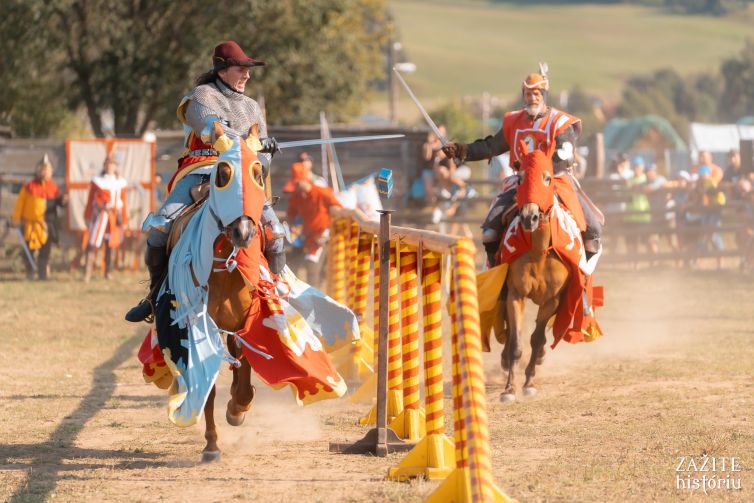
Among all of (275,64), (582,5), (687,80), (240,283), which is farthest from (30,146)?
(582,5)

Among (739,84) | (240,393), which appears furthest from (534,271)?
(739,84)

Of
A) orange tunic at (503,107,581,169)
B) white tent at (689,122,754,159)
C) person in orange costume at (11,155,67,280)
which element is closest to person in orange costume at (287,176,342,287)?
person in orange costume at (11,155,67,280)

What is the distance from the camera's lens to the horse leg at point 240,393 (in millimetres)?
8820

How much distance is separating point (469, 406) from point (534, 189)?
3.87 m

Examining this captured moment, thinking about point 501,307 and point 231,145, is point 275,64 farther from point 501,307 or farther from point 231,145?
point 231,145

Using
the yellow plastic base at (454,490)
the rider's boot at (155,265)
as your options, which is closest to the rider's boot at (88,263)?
the rider's boot at (155,265)

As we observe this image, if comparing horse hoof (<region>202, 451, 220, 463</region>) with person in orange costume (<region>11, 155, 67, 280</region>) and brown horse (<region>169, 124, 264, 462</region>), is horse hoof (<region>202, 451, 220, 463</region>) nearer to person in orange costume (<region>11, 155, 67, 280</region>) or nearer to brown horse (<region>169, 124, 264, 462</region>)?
brown horse (<region>169, 124, 264, 462</region>)

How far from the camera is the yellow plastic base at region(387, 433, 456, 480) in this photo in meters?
7.71

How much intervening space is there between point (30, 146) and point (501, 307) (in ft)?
51.1

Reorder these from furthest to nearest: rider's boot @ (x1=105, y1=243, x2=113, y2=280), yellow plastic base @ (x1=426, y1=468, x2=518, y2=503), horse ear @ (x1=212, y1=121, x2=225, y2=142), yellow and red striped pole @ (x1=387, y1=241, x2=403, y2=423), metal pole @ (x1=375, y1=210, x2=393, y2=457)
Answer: rider's boot @ (x1=105, y1=243, x2=113, y2=280)
yellow and red striped pole @ (x1=387, y1=241, x2=403, y2=423)
metal pole @ (x1=375, y1=210, x2=393, y2=457)
horse ear @ (x1=212, y1=121, x2=225, y2=142)
yellow plastic base @ (x1=426, y1=468, x2=518, y2=503)

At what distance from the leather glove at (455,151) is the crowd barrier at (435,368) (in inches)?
35.1

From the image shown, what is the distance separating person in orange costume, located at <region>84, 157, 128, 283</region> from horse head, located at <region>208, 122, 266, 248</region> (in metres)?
14.5

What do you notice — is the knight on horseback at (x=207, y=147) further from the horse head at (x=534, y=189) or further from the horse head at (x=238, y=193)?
the horse head at (x=534, y=189)

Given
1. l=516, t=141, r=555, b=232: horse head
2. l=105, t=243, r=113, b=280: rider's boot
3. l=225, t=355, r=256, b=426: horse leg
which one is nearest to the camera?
l=225, t=355, r=256, b=426: horse leg
